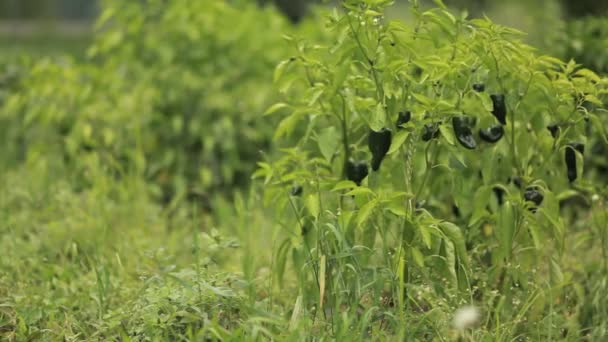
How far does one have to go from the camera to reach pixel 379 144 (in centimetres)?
298

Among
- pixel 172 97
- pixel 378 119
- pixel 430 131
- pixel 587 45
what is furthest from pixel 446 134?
pixel 172 97

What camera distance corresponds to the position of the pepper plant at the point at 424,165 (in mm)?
2941

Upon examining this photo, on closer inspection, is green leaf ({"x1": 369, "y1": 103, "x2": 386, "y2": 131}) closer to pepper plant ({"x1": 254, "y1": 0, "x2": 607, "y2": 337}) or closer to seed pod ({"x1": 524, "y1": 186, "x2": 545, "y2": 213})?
pepper plant ({"x1": 254, "y1": 0, "x2": 607, "y2": 337})

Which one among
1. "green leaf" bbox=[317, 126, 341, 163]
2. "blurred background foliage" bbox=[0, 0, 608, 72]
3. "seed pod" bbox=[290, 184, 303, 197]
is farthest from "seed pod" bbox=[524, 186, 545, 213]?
"blurred background foliage" bbox=[0, 0, 608, 72]

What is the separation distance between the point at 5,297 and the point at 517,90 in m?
2.14

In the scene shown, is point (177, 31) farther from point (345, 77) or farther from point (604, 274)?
point (604, 274)

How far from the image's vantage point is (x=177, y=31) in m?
5.58

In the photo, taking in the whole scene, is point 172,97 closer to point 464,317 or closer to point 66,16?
point 464,317

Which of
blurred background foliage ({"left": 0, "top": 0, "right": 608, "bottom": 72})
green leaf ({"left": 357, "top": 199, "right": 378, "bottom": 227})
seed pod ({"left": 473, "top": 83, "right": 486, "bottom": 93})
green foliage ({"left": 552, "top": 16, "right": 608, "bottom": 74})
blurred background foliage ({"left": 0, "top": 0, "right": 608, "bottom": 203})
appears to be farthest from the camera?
blurred background foliage ({"left": 0, "top": 0, "right": 608, "bottom": 72})

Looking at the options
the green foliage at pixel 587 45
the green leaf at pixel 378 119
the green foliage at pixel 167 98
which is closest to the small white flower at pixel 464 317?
the green leaf at pixel 378 119

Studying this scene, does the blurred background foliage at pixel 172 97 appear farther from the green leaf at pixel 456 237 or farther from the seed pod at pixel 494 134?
the green leaf at pixel 456 237

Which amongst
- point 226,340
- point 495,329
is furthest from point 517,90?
point 226,340

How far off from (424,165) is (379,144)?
1.37 ft

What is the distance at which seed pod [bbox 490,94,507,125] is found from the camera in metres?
3.07
